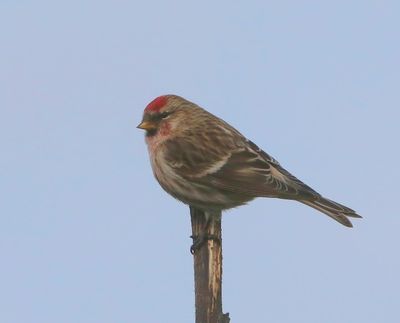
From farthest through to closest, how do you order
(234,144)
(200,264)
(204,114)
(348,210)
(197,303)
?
(204,114) → (234,144) → (348,210) → (200,264) → (197,303)

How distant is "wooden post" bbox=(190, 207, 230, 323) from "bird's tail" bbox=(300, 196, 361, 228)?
1.20 m

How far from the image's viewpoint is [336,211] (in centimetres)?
694

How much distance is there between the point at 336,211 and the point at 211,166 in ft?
3.60

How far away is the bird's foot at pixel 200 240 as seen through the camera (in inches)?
225

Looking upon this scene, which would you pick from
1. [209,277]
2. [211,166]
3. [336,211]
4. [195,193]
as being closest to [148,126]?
[211,166]

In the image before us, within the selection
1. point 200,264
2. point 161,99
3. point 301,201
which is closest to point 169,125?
point 161,99

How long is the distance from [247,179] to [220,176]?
23 centimetres

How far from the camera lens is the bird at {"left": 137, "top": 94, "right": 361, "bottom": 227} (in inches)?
281

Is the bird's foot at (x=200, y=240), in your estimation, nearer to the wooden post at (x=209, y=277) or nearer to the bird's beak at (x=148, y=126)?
the wooden post at (x=209, y=277)

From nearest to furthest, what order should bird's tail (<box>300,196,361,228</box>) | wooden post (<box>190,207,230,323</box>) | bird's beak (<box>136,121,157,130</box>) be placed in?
Result: 1. wooden post (<box>190,207,230,323</box>)
2. bird's tail (<box>300,196,361,228</box>)
3. bird's beak (<box>136,121,157,130</box>)

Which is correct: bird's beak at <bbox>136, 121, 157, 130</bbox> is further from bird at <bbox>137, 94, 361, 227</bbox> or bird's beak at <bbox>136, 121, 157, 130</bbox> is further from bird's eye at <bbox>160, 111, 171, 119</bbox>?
bird's eye at <bbox>160, 111, 171, 119</bbox>

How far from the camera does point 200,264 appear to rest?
545 centimetres

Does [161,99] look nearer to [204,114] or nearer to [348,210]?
[204,114]

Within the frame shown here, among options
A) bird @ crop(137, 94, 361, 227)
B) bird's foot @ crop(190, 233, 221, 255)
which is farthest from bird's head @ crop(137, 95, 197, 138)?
bird's foot @ crop(190, 233, 221, 255)
